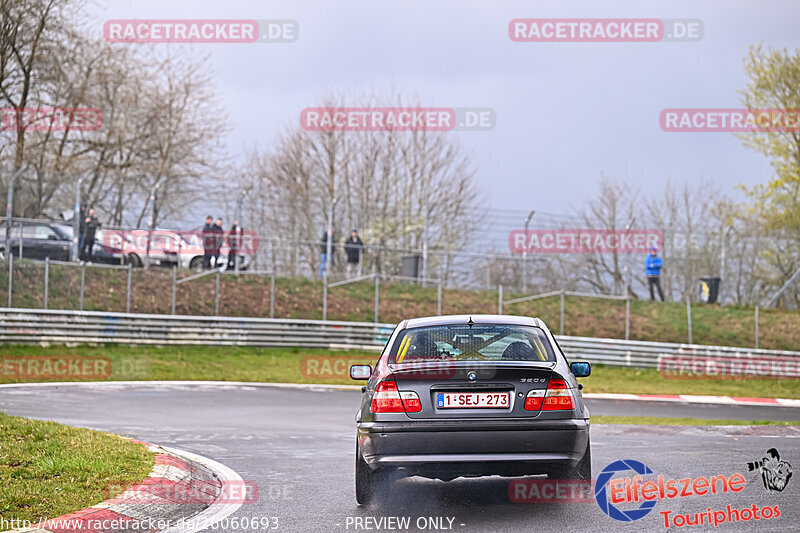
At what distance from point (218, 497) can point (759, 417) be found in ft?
39.4

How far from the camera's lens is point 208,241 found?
28.6 m

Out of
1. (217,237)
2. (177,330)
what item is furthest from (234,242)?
(177,330)

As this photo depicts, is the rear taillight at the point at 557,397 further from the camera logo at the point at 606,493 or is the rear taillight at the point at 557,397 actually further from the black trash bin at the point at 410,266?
the black trash bin at the point at 410,266

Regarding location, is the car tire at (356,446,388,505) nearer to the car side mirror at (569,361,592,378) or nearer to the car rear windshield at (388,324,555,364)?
the car rear windshield at (388,324,555,364)

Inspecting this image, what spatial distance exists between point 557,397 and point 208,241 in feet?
74.3

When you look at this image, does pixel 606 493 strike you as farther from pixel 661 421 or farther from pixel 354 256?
pixel 354 256

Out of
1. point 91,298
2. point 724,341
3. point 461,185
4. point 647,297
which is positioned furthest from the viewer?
point 461,185

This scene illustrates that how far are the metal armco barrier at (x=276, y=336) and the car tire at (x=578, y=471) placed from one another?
19.1 m

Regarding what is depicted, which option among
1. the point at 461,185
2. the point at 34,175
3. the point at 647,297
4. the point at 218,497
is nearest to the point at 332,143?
the point at 461,185

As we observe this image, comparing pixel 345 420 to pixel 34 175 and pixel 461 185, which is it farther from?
pixel 461 185

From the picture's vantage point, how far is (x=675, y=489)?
7.71 m

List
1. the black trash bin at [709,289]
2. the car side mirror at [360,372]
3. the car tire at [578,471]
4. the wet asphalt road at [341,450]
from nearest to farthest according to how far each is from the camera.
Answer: the wet asphalt road at [341,450], the car tire at [578,471], the car side mirror at [360,372], the black trash bin at [709,289]

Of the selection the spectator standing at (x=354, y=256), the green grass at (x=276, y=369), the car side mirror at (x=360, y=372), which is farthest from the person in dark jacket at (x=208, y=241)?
the car side mirror at (x=360, y=372)

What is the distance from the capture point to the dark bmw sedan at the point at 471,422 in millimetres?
6793
